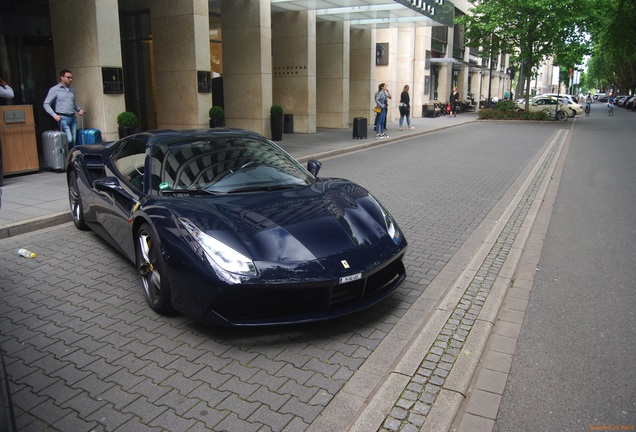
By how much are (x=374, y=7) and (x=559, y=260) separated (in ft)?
53.0

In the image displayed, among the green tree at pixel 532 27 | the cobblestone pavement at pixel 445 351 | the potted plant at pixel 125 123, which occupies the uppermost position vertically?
the green tree at pixel 532 27

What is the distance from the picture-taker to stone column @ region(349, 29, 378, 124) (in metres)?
26.3

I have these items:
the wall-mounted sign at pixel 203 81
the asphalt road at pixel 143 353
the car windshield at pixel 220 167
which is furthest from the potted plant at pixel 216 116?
the car windshield at pixel 220 167

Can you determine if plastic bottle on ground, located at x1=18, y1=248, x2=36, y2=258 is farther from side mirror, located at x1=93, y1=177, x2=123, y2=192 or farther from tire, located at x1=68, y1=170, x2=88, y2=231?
side mirror, located at x1=93, y1=177, x2=123, y2=192

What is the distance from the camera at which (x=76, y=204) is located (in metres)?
6.90

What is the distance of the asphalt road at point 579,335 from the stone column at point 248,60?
38.0 ft

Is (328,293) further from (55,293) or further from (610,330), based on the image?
(55,293)

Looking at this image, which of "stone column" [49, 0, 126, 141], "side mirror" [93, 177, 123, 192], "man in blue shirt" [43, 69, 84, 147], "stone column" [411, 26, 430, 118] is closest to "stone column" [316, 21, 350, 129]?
"stone column" [49, 0, 126, 141]

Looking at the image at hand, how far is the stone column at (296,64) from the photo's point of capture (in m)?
20.8

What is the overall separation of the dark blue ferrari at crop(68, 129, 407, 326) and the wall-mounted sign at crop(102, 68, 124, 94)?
24.6 feet

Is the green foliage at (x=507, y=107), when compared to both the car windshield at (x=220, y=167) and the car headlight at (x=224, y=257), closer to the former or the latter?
the car windshield at (x=220, y=167)

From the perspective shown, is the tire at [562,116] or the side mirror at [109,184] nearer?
the side mirror at [109,184]

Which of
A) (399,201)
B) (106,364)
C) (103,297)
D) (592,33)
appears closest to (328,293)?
(106,364)

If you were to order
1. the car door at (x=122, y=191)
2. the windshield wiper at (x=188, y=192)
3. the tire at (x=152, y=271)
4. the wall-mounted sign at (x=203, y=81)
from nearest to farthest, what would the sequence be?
the tire at (x=152, y=271), the windshield wiper at (x=188, y=192), the car door at (x=122, y=191), the wall-mounted sign at (x=203, y=81)
